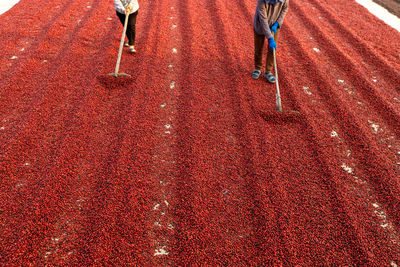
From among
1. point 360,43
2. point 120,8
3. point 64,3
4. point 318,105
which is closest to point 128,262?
point 318,105

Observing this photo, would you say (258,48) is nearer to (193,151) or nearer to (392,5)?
(193,151)

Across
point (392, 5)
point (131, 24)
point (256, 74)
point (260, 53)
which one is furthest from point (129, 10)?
point (392, 5)

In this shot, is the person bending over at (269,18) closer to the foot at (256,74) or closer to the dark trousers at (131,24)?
the foot at (256,74)

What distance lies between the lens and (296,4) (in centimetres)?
827

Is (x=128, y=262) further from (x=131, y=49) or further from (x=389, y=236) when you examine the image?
(x=131, y=49)

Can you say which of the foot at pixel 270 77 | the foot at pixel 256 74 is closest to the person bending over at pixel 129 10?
the foot at pixel 256 74

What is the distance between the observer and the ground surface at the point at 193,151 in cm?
251

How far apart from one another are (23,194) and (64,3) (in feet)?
22.0

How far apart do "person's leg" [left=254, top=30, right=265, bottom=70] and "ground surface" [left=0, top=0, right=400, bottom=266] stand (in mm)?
306

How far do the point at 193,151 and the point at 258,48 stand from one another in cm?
244

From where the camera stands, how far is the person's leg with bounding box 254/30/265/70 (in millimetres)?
4469

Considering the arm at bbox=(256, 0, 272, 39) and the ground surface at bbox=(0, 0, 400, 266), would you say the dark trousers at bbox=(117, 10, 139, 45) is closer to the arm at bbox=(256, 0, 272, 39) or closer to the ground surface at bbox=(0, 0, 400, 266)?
the ground surface at bbox=(0, 0, 400, 266)

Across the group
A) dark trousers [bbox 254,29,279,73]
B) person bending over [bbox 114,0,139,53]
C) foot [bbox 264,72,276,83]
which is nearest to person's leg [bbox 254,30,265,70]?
dark trousers [bbox 254,29,279,73]

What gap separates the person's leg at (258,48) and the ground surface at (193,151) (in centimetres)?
31
